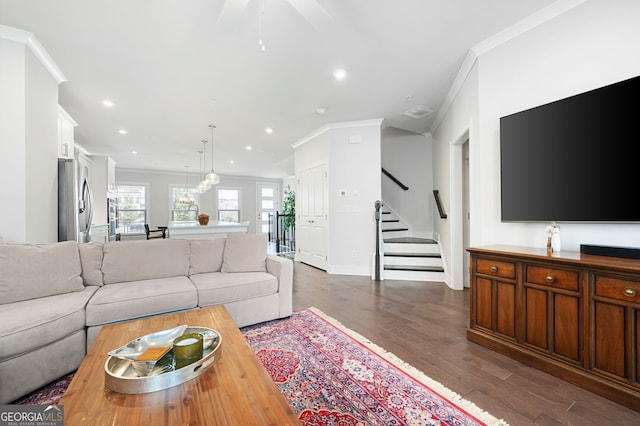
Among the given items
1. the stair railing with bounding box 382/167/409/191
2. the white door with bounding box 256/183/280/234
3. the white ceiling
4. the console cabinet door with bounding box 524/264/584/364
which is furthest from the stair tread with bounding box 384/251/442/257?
the white door with bounding box 256/183/280/234

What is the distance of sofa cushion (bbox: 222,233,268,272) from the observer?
9.29 ft

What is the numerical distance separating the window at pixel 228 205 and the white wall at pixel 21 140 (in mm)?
7705

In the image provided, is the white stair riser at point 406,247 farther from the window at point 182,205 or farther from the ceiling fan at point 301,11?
the window at point 182,205

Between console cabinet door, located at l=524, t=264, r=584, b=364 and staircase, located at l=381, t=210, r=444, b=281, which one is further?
staircase, located at l=381, t=210, r=444, b=281

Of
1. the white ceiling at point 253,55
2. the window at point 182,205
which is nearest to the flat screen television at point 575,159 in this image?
the white ceiling at point 253,55

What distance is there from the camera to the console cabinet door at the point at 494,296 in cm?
203

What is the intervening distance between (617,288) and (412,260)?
3122 millimetres

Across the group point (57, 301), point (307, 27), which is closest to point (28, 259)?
point (57, 301)

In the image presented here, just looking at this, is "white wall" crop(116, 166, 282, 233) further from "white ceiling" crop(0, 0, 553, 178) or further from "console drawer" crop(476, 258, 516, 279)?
"console drawer" crop(476, 258, 516, 279)

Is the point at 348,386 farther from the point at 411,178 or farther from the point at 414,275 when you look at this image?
the point at 411,178

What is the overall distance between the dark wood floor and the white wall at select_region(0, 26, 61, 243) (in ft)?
9.26

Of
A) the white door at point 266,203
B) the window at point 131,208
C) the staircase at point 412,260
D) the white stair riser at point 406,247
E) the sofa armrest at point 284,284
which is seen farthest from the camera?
the white door at point 266,203

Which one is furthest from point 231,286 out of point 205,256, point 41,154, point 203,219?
point 41,154

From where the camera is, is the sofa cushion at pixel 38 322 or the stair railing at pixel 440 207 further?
the stair railing at pixel 440 207
